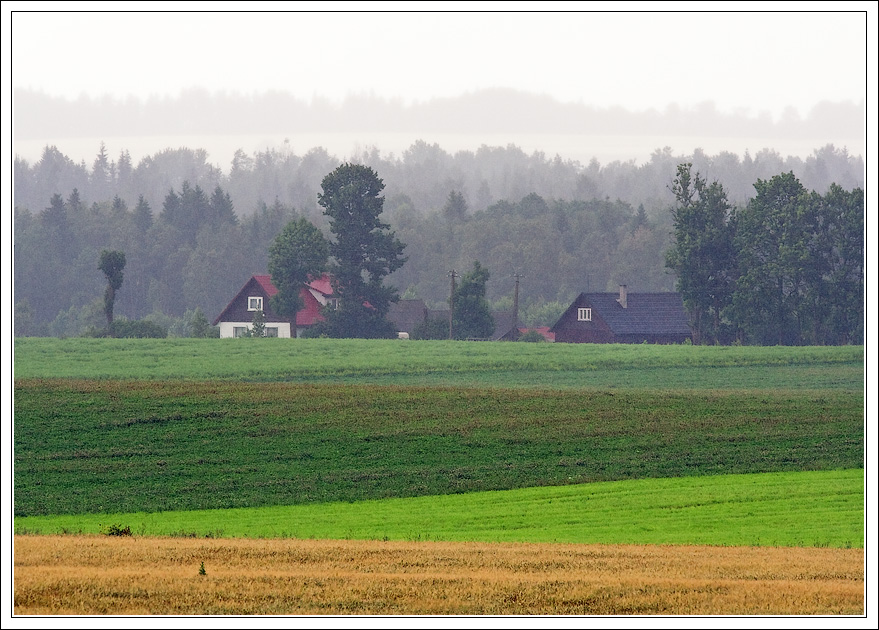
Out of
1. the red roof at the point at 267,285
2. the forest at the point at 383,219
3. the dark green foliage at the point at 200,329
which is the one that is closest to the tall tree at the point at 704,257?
the forest at the point at 383,219

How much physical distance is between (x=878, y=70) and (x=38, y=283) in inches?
3455

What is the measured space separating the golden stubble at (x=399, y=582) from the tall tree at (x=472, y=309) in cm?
5439

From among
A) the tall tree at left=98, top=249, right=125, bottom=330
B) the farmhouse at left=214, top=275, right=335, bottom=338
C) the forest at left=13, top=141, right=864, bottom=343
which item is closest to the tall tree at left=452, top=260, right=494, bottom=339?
the forest at left=13, top=141, right=864, bottom=343

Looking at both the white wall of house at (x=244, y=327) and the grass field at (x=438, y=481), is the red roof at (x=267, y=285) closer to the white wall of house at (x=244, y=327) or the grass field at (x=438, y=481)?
the white wall of house at (x=244, y=327)

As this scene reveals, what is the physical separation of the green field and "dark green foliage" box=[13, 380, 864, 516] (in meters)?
0.11

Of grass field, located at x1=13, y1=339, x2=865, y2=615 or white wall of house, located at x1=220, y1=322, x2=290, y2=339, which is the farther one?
white wall of house, located at x1=220, y1=322, x2=290, y2=339

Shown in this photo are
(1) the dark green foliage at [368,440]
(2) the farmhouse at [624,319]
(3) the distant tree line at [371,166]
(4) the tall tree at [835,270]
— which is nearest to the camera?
(1) the dark green foliage at [368,440]

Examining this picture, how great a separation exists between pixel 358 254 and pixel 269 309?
7.15 m

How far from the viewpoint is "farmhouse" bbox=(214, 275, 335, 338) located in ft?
239

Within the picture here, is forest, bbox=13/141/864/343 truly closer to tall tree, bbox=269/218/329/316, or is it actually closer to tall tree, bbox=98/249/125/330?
tall tree, bbox=98/249/125/330

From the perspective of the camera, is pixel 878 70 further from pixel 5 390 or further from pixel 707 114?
pixel 707 114

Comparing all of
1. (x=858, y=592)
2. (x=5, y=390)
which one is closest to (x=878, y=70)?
(x=858, y=592)

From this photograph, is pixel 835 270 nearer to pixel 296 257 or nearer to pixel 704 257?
pixel 704 257

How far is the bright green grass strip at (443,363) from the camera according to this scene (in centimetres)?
5353
